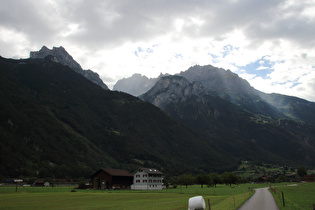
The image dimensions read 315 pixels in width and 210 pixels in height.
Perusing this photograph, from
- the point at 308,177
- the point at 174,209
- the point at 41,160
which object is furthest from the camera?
the point at 41,160

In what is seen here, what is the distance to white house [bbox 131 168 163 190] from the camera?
130625 mm

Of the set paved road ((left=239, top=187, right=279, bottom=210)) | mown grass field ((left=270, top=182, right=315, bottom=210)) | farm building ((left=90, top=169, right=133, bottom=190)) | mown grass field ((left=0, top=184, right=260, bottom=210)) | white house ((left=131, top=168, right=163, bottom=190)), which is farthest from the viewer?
white house ((left=131, top=168, right=163, bottom=190))

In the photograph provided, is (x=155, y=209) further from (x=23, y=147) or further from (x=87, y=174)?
(x=23, y=147)

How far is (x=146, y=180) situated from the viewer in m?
132

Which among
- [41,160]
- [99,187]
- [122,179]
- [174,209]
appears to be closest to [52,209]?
[174,209]

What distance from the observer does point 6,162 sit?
171875mm

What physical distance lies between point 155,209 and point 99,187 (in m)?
97.7

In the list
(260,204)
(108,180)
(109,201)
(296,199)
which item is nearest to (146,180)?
(108,180)

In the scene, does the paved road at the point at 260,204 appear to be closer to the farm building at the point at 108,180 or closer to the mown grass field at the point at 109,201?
the mown grass field at the point at 109,201

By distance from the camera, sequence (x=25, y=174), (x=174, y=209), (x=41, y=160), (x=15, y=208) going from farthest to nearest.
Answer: (x=41, y=160)
(x=25, y=174)
(x=15, y=208)
(x=174, y=209)

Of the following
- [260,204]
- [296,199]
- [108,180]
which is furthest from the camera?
[108,180]

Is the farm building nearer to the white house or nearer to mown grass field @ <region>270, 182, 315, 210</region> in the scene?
the white house

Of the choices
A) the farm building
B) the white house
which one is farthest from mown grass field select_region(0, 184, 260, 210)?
the white house

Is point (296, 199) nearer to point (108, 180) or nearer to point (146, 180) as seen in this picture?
point (146, 180)
